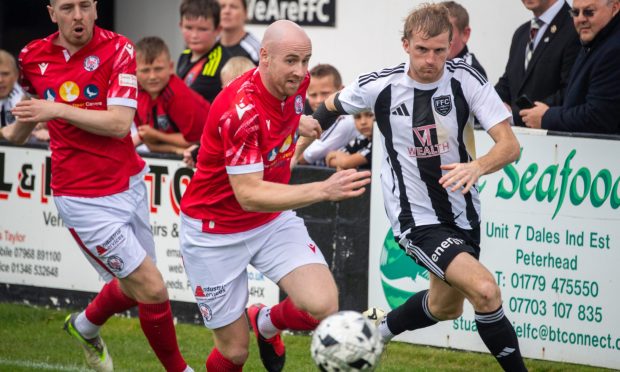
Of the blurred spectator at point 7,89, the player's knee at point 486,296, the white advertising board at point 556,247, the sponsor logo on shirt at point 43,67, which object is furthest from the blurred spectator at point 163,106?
the player's knee at point 486,296

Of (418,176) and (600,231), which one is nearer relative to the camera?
(418,176)

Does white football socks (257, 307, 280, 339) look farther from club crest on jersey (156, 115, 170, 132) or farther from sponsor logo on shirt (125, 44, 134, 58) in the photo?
club crest on jersey (156, 115, 170, 132)

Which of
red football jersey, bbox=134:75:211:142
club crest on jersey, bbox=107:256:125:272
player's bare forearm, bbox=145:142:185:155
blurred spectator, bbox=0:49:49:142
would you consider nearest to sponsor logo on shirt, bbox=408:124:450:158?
club crest on jersey, bbox=107:256:125:272

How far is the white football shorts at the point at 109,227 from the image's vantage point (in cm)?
700

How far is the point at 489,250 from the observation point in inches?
311

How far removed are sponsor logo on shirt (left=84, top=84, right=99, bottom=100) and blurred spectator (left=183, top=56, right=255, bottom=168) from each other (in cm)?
185

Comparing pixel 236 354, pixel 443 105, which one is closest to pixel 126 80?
pixel 236 354

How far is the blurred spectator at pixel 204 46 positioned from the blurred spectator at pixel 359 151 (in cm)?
152

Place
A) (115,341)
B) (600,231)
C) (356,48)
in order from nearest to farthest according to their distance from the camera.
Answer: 1. (600,231)
2. (115,341)
3. (356,48)

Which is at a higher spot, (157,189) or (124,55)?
(124,55)

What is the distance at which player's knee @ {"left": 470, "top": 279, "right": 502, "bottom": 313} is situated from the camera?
6289 mm

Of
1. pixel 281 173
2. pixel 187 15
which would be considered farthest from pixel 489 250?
pixel 187 15

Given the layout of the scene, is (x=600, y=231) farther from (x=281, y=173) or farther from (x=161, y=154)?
(x=161, y=154)

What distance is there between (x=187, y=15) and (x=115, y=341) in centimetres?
309
